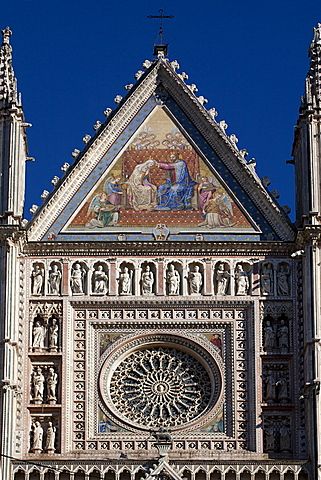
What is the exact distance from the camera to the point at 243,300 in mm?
30500

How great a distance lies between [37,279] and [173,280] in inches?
99.3

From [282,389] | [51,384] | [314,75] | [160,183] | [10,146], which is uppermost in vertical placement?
[314,75]

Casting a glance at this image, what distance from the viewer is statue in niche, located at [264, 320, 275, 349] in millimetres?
30188

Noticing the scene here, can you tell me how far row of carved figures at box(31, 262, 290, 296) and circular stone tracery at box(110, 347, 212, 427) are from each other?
1.21m

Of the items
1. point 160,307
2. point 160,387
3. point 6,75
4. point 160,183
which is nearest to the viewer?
point 160,387

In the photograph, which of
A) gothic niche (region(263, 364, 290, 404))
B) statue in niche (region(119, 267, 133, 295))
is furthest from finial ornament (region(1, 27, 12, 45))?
gothic niche (region(263, 364, 290, 404))

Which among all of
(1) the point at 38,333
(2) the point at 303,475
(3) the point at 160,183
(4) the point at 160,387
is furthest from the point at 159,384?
(3) the point at 160,183

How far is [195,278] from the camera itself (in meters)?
30.7

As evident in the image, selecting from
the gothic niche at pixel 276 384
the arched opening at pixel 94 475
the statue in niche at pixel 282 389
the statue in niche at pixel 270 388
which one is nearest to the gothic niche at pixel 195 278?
the gothic niche at pixel 276 384

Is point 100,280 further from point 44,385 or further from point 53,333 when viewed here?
point 44,385

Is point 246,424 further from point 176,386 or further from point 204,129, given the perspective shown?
point 204,129

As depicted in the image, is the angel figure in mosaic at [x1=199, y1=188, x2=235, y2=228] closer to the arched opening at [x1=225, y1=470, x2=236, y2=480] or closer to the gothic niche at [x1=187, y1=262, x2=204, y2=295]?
the gothic niche at [x1=187, y1=262, x2=204, y2=295]

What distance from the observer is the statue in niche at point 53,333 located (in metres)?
30.2

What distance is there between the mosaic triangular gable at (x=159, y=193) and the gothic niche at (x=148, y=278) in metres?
0.62
